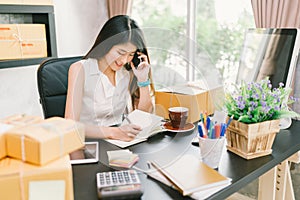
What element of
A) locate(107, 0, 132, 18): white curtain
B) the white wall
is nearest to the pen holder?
the white wall

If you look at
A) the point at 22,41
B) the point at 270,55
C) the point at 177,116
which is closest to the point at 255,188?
the point at 270,55

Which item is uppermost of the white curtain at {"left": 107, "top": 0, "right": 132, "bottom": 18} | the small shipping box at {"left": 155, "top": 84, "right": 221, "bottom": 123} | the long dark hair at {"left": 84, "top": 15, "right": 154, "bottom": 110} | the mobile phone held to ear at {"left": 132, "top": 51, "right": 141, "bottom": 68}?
the white curtain at {"left": 107, "top": 0, "right": 132, "bottom": 18}

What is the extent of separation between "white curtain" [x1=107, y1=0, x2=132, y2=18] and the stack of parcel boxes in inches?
88.1

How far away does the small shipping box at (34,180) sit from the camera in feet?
2.25

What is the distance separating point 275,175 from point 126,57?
0.76m

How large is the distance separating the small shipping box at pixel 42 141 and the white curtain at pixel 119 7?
2222 mm

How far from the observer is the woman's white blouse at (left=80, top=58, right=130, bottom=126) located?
105 centimetres

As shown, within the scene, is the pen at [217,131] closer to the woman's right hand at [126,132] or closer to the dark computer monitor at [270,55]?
the woman's right hand at [126,132]

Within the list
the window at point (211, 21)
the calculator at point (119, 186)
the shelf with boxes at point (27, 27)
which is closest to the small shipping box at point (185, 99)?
the calculator at point (119, 186)

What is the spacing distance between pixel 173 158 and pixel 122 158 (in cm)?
15

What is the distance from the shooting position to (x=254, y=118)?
107cm

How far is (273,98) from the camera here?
1093 mm

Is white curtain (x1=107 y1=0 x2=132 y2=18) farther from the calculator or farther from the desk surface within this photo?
the calculator

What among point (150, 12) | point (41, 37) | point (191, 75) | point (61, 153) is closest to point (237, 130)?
point (191, 75)
